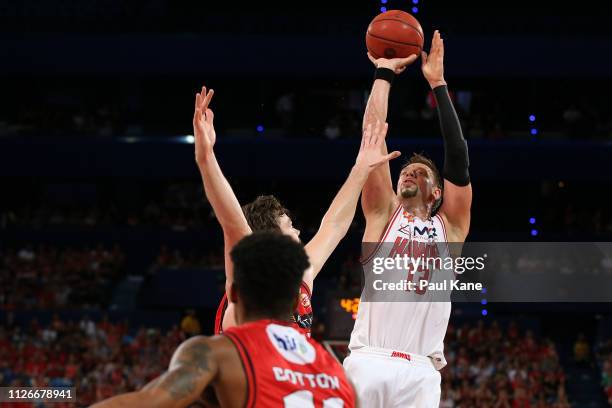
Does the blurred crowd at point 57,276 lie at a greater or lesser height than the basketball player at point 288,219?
greater

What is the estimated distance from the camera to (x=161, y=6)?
21.0 metres

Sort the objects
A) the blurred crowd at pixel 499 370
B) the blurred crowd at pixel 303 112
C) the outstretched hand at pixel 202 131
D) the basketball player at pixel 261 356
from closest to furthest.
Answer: the basketball player at pixel 261 356 < the outstretched hand at pixel 202 131 < the blurred crowd at pixel 499 370 < the blurred crowd at pixel 303 112

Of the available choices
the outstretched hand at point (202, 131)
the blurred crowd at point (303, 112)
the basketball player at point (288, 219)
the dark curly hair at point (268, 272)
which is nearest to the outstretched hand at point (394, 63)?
the basketball player at point (288, 219)

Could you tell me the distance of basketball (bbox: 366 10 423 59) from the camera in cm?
594

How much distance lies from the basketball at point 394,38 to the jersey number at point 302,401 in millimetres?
3227

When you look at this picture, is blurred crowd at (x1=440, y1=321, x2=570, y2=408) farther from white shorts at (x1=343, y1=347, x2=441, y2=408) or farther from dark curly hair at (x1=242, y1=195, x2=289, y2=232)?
dark curly hair at (x1=242, y1=195, x2=289, y2=232)

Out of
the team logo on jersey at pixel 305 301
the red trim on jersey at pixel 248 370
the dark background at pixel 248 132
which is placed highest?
the dark background at pixel 248 132

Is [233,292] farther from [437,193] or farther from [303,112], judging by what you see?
[303,112]

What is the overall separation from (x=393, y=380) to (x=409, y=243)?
2.66 feet

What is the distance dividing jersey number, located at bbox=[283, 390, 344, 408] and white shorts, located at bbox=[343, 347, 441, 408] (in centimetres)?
198

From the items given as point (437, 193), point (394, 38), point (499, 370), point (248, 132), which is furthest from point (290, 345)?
point (248, 132)

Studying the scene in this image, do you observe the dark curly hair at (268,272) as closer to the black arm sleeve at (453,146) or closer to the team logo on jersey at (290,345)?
the team logo on jersey at (290,345)

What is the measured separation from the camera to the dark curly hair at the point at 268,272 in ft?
10.2

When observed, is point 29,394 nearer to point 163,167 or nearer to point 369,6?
point 163,167
